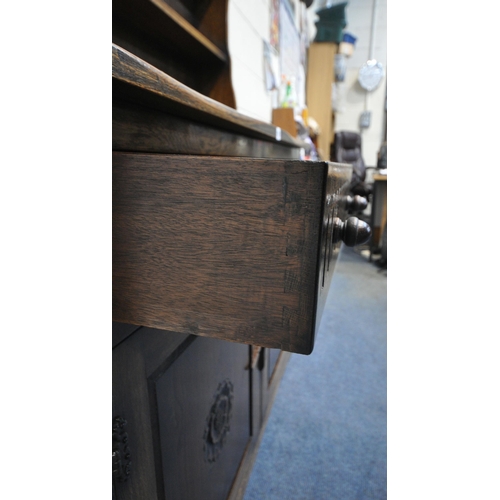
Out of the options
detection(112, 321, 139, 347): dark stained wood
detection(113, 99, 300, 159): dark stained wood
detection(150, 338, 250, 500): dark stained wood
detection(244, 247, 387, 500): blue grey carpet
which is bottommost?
detection(244, 247, 387, 500): blue grey carpet

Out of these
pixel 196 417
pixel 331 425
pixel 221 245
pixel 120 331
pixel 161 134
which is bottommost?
pixel 331 425

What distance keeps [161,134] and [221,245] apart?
1.03 ft

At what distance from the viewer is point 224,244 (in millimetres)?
305

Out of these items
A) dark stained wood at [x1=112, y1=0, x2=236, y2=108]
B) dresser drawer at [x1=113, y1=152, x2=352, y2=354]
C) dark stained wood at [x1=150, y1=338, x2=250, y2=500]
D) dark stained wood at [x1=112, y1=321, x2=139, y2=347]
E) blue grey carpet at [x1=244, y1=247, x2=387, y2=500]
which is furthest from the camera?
blue grey carpet at [x1=244, y1=247, x2=387, y2=500]

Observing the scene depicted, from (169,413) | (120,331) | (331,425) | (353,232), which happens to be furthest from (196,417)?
(331,425)

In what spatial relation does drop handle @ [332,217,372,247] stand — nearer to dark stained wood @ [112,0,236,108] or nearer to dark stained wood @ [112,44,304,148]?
dark stained wood @ [112,44,304,148]

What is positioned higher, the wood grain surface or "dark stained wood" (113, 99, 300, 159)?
"dark stained wood" (113, 99, 300, 159)

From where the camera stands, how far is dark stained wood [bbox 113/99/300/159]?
0.46 meters

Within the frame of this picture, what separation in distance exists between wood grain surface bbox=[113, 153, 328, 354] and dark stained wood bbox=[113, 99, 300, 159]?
15cm

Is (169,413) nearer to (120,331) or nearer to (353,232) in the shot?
(120,331)

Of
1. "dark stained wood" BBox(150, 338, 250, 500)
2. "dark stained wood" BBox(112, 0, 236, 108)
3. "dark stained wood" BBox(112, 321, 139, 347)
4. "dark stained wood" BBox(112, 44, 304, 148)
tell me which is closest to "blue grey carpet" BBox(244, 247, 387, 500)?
"dark stained wood" BBox(150, 338, 250, 500)

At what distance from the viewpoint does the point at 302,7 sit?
130 inches
